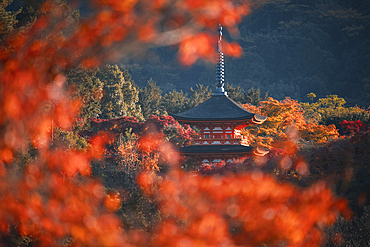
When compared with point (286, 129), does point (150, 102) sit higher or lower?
higher

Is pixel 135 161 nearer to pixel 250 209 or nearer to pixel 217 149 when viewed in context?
pixel 217 149

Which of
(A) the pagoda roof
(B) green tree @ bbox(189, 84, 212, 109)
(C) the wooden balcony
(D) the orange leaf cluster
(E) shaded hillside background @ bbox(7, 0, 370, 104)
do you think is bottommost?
(D) the orange leaf cluster

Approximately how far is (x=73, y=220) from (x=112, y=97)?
34.1 m

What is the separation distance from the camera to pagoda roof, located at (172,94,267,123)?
17203 millimetres

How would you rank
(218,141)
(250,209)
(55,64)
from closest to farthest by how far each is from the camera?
1. (55,64)
2. (250,209)
3. (218,141)

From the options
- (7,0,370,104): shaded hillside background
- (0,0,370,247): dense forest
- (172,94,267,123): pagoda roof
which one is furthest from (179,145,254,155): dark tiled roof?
(7,0,370,104): shaded hillside background

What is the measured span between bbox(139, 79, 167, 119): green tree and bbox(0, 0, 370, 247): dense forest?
13.7 feet

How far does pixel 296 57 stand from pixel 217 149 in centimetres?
5622

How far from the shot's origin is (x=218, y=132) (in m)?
17.9

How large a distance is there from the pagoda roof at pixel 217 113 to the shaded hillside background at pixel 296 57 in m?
46.1

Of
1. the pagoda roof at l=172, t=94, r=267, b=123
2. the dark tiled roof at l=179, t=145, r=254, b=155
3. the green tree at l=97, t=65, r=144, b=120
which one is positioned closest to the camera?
the dark tiled roof at l=179, t=145, r=254, b=155

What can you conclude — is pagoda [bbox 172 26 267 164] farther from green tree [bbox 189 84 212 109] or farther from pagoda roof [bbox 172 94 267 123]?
green tree [bbox 189 84 212 109]

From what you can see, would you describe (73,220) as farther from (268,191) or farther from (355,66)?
(355,66)

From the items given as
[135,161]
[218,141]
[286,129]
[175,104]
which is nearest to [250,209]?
[218,141]
